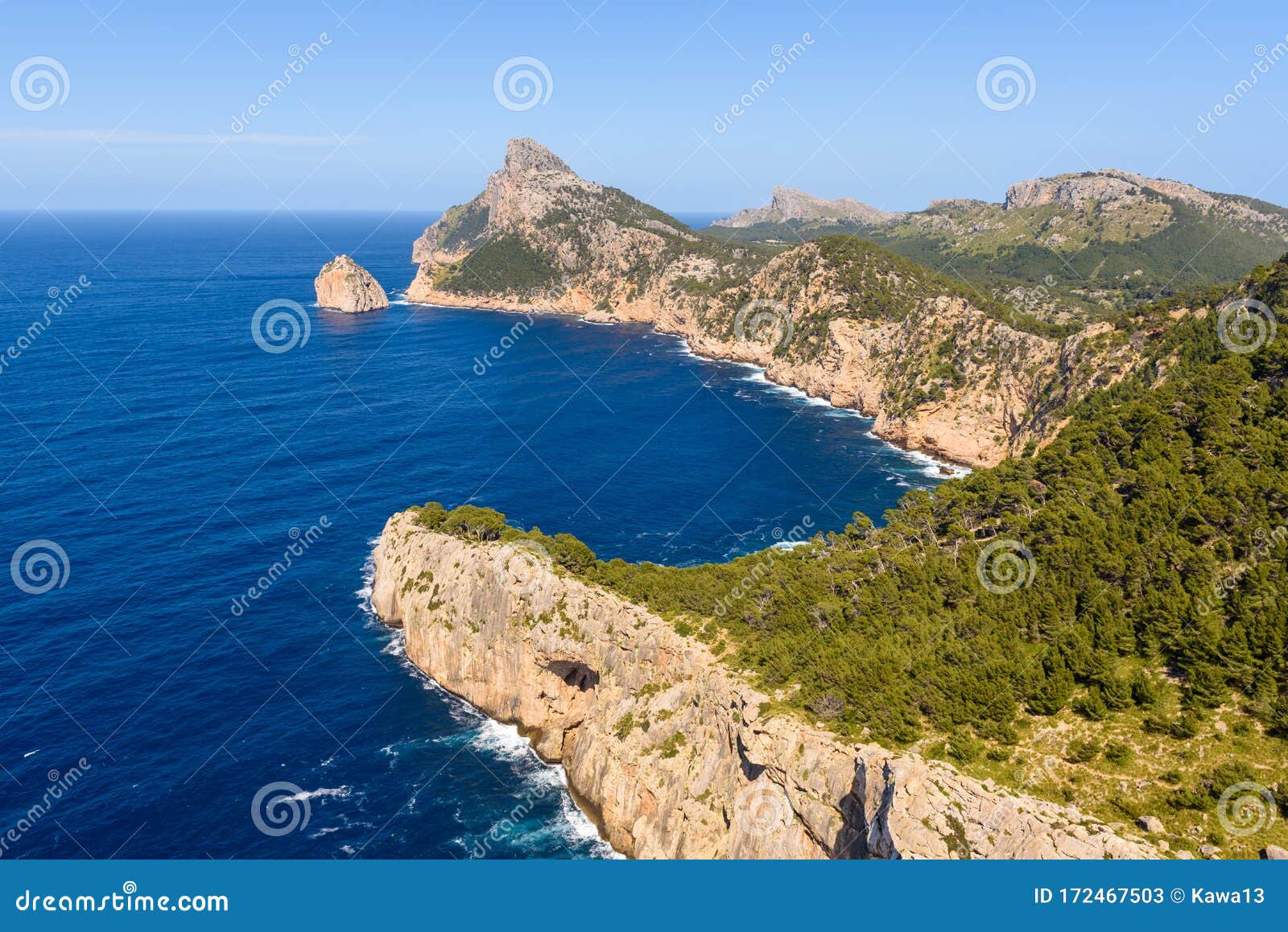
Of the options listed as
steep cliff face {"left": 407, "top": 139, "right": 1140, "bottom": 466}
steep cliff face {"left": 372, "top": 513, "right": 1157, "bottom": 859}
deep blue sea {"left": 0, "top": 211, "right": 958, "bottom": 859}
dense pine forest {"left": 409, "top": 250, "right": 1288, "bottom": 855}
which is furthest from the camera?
steep cliff face {"left": 407, "top": 139, "right": 1140, "bottom": 466}

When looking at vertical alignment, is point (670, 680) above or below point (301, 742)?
above

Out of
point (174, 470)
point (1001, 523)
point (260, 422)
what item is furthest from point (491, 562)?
point (260, 422)

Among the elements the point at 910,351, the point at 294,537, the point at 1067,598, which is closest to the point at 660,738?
the point at 1067,598

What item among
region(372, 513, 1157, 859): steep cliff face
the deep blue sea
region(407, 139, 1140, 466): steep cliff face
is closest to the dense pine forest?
region(372, 513, 1157, 859): steep cliff face

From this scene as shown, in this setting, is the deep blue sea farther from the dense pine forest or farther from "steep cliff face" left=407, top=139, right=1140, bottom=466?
the dense pine forest

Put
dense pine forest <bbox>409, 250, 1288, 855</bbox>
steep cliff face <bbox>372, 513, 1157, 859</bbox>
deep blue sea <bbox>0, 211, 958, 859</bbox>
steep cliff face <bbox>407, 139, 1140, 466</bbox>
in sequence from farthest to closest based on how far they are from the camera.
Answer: steep cliff face <bbox>407, 139, 1140, 466</bbox> → deep blue sea <bbox>0, 211, 958, 859</bbox> → dense pine forest <bbox>409, 250, 1288, 855</bbox> → steep cliff face <bbox>372, 513, 1157, 859</bbox>

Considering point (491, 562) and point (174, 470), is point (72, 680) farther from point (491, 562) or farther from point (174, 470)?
point (174, 470)
